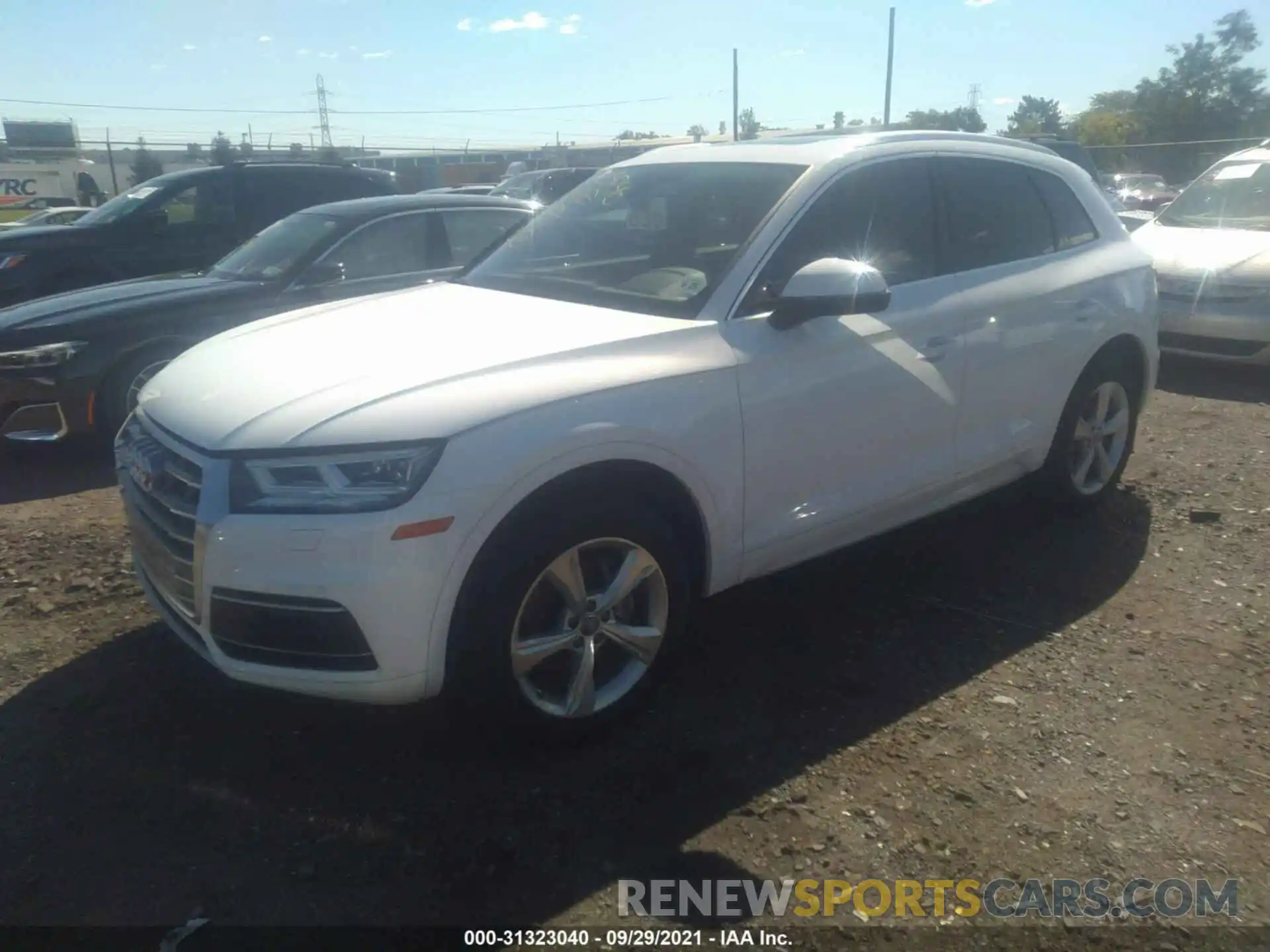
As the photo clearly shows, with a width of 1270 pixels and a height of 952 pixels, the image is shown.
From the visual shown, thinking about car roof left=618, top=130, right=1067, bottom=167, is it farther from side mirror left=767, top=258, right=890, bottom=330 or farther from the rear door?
side mirror left=767, top=258, right=890, bottom=330

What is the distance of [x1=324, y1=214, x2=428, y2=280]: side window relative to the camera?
6.63 m

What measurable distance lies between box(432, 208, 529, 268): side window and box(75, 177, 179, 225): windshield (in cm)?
326

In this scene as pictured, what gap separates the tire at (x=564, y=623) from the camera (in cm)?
282

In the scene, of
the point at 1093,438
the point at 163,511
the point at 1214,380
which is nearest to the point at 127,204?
the point at 163,511

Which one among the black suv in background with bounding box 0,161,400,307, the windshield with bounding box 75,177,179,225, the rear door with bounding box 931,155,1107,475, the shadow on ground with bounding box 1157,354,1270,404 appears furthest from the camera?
the windshield with bounding box 75,177,179,225

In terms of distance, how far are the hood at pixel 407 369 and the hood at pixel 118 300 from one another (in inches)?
103

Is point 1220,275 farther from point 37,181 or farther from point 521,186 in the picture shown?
point 37,181

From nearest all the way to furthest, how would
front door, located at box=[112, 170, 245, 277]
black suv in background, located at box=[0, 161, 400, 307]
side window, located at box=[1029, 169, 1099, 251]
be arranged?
side window, located at box=[1029, 169, 1099, 251] → black suv in background, located at box=[0, 161, 400, 307] → front door, located at box=[112, 170, 245, 277]

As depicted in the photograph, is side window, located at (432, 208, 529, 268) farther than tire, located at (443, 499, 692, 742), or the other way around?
side window, located at (432, 208, 529, 268)

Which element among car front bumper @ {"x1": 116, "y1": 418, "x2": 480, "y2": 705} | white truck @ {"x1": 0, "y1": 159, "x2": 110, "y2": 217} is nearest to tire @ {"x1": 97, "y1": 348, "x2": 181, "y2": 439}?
car front bumper @ {"x1": 116, "y1": 418, "x2": 480, "y2": 705}

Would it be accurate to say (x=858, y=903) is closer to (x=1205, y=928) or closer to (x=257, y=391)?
(x=1205, y=928)

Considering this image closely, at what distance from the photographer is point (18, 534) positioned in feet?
16.2

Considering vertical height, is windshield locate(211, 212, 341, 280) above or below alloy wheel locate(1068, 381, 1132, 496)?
above

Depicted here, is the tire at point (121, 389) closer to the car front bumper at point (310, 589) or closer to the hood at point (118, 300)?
the hood at point (118, 300)
